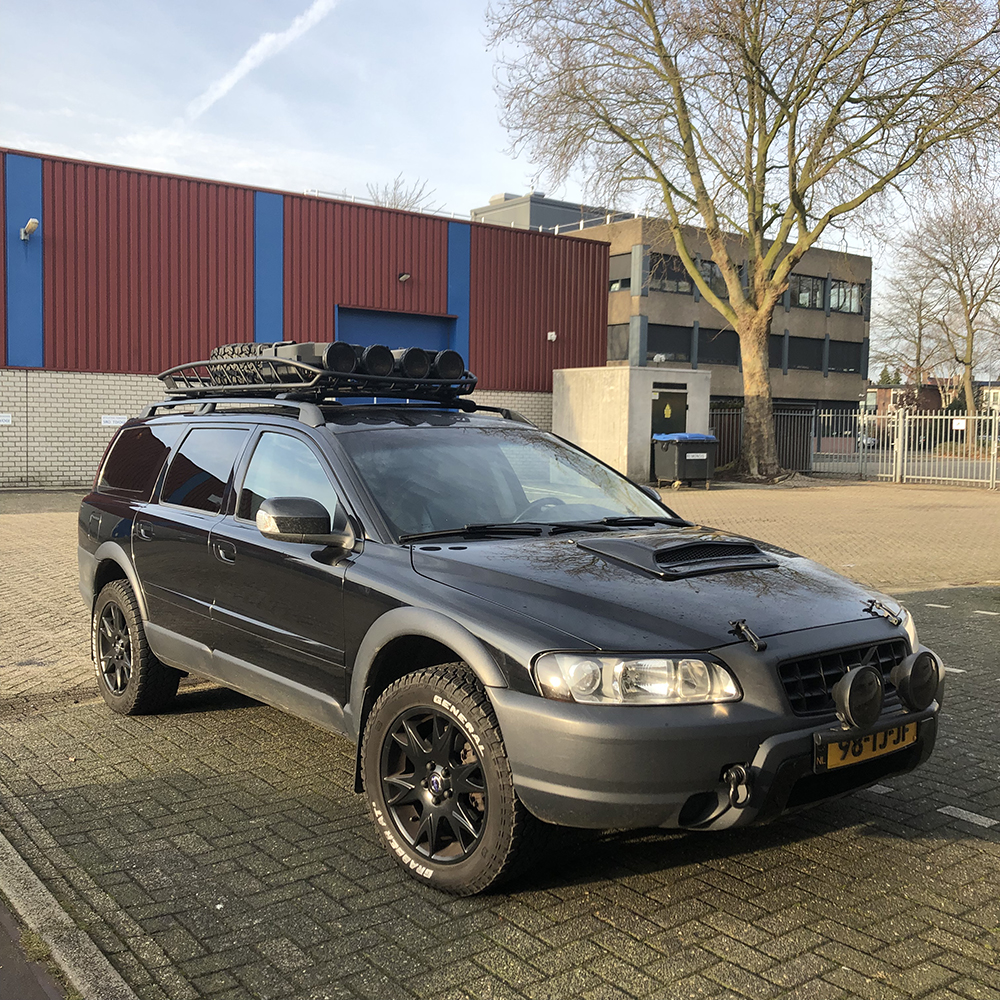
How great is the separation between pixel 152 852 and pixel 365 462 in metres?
1.64

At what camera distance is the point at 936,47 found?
23.6 meters

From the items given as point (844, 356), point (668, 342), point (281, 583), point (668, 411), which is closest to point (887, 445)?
point (668, 411)

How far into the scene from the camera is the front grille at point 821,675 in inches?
122

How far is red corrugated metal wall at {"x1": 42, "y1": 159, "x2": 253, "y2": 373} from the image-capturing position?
73.4 ft

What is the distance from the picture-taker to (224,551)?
4543 mm

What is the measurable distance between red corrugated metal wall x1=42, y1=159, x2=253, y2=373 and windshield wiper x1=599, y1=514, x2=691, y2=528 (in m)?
20.9

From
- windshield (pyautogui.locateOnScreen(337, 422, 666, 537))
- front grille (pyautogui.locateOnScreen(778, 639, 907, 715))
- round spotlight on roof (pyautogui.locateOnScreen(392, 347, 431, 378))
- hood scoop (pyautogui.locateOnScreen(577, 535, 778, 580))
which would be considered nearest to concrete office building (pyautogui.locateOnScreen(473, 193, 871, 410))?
round spotlight on roof (pyautogui.locateOnScreen(392, 347, 431, 378))

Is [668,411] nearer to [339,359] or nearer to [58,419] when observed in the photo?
[58,419]

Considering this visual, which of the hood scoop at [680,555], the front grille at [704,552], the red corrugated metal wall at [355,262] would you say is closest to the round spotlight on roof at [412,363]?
the hood scoop at [680,555]

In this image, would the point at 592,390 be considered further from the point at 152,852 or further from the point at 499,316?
the point at 152,852

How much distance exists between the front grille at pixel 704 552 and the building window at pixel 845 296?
5060 centimetres

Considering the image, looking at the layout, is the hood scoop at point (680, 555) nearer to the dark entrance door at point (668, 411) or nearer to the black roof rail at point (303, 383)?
the black roof rail at point (303, 383)

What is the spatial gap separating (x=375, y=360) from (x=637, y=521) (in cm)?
149

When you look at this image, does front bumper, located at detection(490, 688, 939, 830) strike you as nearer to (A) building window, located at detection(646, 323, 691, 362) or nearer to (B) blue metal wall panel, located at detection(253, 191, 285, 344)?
(B) blue metal wall panel, located at detection(253, 191, 285, 344)
